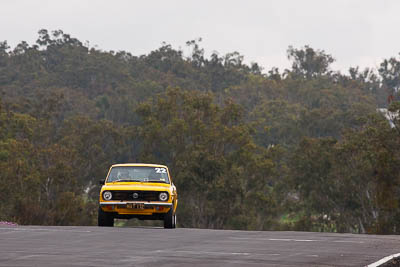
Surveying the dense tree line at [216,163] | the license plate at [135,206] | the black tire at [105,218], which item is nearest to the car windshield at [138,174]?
the black tire at [105,218]

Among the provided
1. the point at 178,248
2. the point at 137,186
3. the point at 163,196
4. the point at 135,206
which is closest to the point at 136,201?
the point at 135,206

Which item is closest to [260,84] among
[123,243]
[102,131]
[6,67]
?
[6,67]

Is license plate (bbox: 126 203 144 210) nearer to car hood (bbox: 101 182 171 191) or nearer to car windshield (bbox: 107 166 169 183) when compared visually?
car hood (bbox: 101 182 171 191)

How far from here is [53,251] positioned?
14156 millimetres

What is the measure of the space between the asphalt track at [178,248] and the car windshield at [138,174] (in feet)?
8.89

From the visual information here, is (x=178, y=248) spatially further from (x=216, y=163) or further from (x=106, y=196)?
(x=216, y=163)

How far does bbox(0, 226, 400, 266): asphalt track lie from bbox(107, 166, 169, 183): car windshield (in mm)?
2711

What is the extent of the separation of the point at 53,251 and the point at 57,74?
429ft

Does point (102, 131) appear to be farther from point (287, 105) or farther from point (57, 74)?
point (57, 74)

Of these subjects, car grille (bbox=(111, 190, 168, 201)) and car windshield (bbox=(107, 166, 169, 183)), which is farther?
car windshield (bbox=(107, 166, 169, 183))

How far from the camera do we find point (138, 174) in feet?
76.2

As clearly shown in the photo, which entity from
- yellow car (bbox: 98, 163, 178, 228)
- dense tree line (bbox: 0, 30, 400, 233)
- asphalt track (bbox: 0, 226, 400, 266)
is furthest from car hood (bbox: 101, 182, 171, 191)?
dense tree line (bbox: 0, 30, 400, 233)

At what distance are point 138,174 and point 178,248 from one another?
26.3 ft

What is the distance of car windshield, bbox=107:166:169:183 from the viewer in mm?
→ 23020
